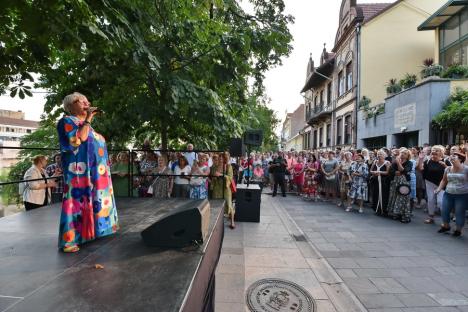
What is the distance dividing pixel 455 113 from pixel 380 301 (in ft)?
31.0

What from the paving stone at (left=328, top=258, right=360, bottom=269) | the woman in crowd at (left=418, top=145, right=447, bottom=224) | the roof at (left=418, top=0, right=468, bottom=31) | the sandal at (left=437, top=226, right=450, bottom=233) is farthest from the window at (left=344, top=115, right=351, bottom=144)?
the paving stone at (left=328, top=258, right=360, bottom=269)

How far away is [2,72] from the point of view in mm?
3449

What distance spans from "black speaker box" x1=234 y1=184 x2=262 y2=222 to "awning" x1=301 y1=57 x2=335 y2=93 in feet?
65.5

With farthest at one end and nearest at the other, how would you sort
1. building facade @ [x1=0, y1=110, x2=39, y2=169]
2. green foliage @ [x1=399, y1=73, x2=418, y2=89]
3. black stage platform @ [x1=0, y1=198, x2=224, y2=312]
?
building facade @ [x1=0, y1=110, x2=39, y2=169], green foliage @ [x1=399, y1=73, x2=418, y2=89], black stage platform @ [x1=0, y1=198, x2=224, y2=312]

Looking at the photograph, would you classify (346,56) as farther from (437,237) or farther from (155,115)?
(155,115)

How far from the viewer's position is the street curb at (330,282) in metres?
3.68

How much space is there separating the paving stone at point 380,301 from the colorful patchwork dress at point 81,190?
10.1 feet

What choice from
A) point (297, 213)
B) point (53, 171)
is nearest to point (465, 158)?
point (297, 213)

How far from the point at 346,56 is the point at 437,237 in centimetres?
1899

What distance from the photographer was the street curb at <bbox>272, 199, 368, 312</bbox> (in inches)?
145

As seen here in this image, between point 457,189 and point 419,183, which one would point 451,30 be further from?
point 457,189

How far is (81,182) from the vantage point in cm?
272

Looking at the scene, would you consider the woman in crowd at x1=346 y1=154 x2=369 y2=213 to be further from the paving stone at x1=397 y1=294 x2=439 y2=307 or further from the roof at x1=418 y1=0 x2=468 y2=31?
the roof at x1=418 y1=0 x2=468 y2=31

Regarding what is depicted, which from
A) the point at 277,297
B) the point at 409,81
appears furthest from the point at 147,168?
the point at 409,81
